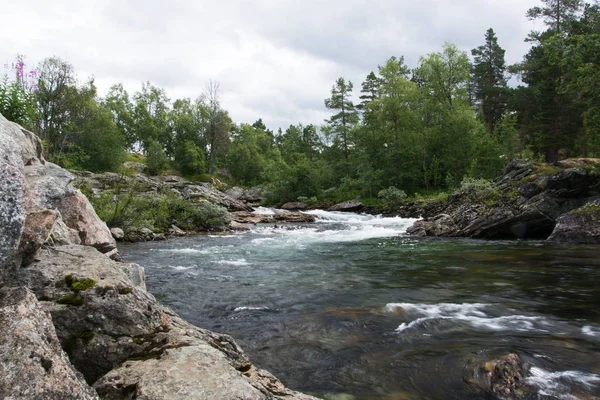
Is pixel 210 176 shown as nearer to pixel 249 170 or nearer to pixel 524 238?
pixel 249 170

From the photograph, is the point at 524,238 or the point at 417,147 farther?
the point at 417,147

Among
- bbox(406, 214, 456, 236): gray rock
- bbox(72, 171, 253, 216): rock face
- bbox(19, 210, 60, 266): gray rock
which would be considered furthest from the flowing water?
bbox(72, 171, 253, 216): rock face

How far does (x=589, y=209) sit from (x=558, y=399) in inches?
628

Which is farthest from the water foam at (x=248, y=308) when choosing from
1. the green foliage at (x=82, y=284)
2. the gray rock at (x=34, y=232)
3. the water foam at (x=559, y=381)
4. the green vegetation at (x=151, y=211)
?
the green vegetation at (x=151, y=211)

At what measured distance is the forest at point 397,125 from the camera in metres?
26.6

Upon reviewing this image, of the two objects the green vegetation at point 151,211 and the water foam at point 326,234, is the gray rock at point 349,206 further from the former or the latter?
the green vegetation at point 151,211

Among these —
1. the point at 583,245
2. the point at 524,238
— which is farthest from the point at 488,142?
the point at 583,245

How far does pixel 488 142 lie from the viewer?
120ft

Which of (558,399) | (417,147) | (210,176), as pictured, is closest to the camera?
(558,399)

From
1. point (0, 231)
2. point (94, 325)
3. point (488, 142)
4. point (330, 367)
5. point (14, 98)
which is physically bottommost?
point (330, 367)

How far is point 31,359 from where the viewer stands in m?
2.18

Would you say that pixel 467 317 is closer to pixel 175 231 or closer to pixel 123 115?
pixel 175 231

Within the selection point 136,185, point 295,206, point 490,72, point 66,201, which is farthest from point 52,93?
point 490,72

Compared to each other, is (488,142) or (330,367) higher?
(488,142)
